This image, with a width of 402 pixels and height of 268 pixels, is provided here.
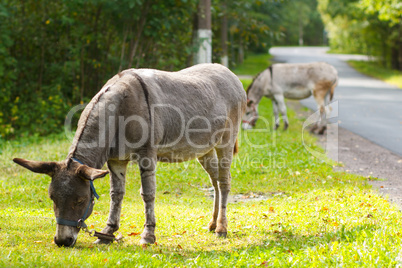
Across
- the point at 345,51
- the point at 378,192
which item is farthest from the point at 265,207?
the point at 345,51

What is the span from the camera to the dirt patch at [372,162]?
7.17 metres

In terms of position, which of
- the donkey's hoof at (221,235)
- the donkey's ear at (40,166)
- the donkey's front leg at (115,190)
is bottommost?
the donkey's hoof at (221,235)

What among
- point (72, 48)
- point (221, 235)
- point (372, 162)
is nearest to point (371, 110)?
point (372, 162)

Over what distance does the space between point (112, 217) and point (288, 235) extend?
2.07 metres

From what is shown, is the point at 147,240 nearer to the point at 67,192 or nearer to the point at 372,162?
the point at 67,192

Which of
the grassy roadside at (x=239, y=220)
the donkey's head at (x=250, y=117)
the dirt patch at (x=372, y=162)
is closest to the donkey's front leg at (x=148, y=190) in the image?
the grassy roadside at (x=239, y=220)

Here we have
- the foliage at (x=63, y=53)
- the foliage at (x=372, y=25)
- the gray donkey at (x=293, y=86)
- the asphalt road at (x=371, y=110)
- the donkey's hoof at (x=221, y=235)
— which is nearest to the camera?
the donkey's hoof at (x=221, y=235)

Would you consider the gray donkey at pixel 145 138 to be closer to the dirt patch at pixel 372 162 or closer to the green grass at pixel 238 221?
the green grass at pixel 238 221

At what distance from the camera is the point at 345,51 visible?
52.7 meters

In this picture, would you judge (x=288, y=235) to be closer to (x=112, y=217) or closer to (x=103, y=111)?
(x=112, y=217)

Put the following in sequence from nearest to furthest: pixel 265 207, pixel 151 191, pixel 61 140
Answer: pixel 151 191 < pixel 265 207 < pixel 61 140

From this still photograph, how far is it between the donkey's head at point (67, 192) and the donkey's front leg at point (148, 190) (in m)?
0.66

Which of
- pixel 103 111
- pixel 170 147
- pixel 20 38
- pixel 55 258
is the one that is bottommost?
pixel 55 258

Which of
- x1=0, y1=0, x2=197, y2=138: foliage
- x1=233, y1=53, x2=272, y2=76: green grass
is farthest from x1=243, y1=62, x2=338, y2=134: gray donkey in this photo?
x1=233, y1=53, x2=272, y2=76: green grass
